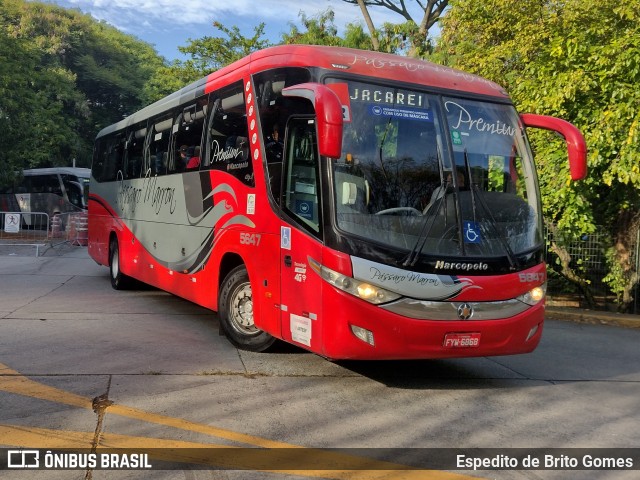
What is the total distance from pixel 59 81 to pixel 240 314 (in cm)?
3684

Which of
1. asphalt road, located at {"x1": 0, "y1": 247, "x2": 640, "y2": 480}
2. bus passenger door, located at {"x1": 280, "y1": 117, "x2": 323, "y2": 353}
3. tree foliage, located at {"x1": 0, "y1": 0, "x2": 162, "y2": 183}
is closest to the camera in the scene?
asphalt road, located at {"x1": 0, "y1": 247, "x2": 640, "y2": 480}

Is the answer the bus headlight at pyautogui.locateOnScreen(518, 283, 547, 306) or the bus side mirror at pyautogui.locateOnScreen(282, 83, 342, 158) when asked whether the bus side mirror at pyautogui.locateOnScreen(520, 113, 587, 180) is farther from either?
the bus side mirror at pyautogui.locateOnScreen(282, 83, 342, 158)

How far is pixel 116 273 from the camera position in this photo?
13.2 metres

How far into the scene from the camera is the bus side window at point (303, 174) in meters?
6.20

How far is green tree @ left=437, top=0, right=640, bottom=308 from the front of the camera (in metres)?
11.0

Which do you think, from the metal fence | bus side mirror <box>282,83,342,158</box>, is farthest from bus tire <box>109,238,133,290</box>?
the metal fence

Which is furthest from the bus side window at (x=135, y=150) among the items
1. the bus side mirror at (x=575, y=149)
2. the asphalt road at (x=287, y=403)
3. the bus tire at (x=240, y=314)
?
the bus side mirror at (x=575, y=149)

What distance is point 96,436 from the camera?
477cm

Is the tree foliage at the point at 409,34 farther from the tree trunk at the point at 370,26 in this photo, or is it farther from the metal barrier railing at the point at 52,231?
the metal barrier railing at the point at 52,231

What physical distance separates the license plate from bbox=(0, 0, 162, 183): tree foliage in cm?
3052

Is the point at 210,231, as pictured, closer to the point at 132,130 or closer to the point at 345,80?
the point at 345,80

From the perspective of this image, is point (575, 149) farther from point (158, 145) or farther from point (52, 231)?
point (52, 231)

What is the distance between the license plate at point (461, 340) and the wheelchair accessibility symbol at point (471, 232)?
2.84 ft

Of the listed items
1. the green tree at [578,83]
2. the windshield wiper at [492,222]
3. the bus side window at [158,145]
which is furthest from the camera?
the green tree at [578,83]
